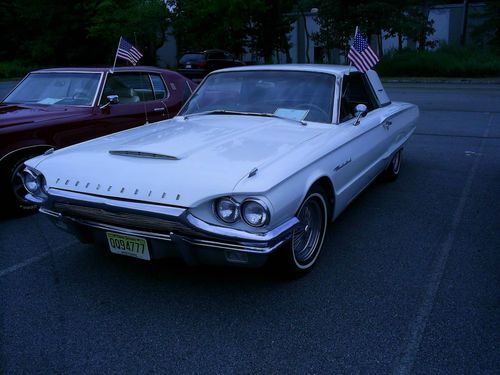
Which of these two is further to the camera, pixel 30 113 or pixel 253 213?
pixel 30 113

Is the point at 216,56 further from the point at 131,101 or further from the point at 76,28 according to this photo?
the point at 131,101

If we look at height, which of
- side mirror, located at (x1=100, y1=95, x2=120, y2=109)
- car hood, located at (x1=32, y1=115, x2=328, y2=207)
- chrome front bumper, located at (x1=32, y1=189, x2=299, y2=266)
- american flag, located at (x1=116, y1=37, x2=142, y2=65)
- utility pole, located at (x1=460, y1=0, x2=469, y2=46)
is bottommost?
chrome front bumper, located at (x1=32, y1=189, x2=299, y2=266)

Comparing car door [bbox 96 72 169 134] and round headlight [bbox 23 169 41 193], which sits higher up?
car door [bbox 96 72 169 134]

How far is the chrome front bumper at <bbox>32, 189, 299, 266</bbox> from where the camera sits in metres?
2.75

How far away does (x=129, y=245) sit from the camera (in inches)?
120

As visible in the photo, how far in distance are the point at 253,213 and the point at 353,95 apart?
2656 mm

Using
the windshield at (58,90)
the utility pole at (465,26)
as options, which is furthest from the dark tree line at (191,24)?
the windshield at (58,90)

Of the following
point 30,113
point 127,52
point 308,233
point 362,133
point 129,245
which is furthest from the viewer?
point 127,52

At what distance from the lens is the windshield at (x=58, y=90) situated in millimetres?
5750

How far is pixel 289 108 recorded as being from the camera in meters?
4.19

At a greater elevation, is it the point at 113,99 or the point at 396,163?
the point at 113,99

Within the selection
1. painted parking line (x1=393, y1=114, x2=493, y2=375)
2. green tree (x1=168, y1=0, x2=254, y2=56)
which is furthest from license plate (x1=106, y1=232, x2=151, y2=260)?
green tree (x1=168, y1=0, x2=254, y2=56)

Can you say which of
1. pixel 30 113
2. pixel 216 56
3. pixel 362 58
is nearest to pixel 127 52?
pixel 30 113

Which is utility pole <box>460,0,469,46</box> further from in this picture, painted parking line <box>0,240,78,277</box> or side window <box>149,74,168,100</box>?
painted parking line <box>0,240,78,277</box>
